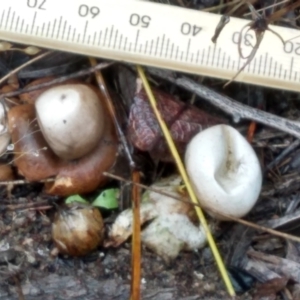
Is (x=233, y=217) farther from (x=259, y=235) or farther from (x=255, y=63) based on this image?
(x=255, y=63)

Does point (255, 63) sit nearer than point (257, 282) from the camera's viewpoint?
No

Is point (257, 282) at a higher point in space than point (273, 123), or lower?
lower

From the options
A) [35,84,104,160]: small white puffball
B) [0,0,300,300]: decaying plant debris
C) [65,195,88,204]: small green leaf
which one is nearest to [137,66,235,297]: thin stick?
[0,0,300,300]: decaying plant debris

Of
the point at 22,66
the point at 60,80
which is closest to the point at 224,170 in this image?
the point at 60,80

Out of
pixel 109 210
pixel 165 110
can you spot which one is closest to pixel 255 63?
pixel 165 110

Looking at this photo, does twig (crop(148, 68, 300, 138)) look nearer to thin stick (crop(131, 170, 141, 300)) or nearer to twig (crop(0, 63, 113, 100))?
twig (crop(0, 63, 113, 100))
